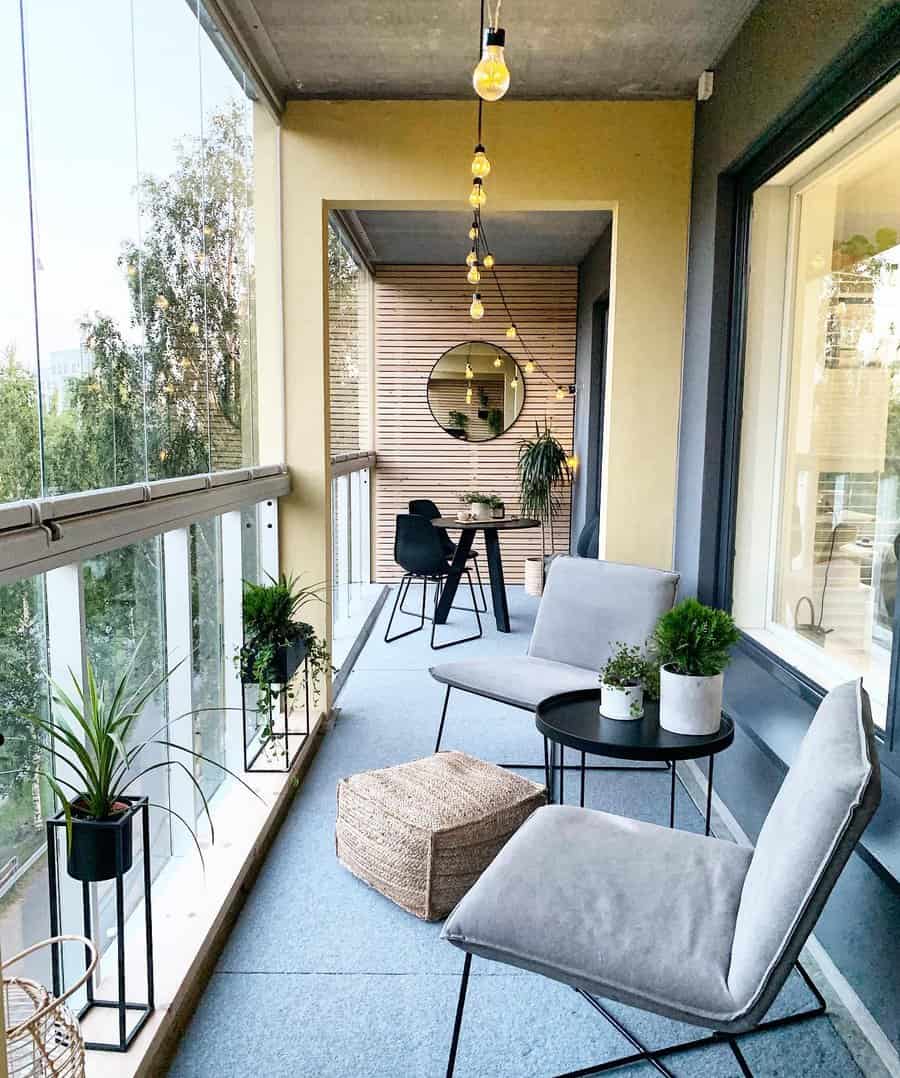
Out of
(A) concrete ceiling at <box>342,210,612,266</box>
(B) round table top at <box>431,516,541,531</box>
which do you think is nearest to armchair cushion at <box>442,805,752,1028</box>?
(B) round table top at <box>431,516,541,531</box>

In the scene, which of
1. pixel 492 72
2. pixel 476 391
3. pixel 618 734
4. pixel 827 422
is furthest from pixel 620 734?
pixel 476 391

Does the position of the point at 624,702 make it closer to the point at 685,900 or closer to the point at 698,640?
the point at 698,640

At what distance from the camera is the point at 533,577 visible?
7.16 meters

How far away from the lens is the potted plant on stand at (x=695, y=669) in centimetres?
233

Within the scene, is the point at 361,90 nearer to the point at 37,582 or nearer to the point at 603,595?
the point at 603,595

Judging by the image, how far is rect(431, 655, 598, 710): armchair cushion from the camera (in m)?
2.89

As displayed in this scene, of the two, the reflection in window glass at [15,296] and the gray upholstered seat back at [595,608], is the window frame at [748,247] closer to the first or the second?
the gray upholstered seat back at [595,608]

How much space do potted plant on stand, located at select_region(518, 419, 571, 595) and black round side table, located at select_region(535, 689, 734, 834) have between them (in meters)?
4.48

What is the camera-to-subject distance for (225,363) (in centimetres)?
315

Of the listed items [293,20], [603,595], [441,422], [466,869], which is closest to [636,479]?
[603,595]

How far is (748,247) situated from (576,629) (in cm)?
159

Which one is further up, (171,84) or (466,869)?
(171,84)

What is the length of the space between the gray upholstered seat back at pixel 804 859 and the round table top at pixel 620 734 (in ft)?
2.35

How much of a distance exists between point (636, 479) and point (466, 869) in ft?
6.56
